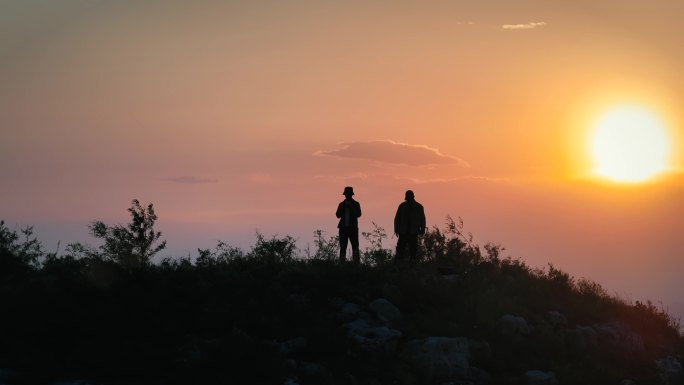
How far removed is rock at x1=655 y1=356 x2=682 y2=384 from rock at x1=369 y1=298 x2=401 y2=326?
7.75m

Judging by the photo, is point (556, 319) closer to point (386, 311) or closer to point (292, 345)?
point (386, 311)

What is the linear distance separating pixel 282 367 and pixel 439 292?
6.88m

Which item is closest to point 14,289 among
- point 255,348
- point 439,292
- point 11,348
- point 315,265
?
point 11,348

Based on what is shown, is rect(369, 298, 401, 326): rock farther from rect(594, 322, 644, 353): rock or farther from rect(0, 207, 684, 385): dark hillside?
rect(594, 322, 644, 353): rock

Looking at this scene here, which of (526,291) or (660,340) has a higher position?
(526,291)

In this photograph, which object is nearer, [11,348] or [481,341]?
[11,348]

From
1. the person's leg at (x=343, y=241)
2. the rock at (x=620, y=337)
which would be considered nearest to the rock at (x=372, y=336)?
the person's leg at (x=343, y=241)

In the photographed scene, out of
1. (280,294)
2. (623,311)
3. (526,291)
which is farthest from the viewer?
(623,311)

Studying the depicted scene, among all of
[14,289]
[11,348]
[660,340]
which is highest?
[14,289]

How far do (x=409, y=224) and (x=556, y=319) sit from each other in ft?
17.1

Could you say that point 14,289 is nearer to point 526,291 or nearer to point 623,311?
point 526,291

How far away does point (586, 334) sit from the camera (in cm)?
2170

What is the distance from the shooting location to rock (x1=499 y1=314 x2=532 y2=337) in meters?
20.3

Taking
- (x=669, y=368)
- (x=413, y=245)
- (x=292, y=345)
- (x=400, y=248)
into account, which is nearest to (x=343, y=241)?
(x=400, y=248)
